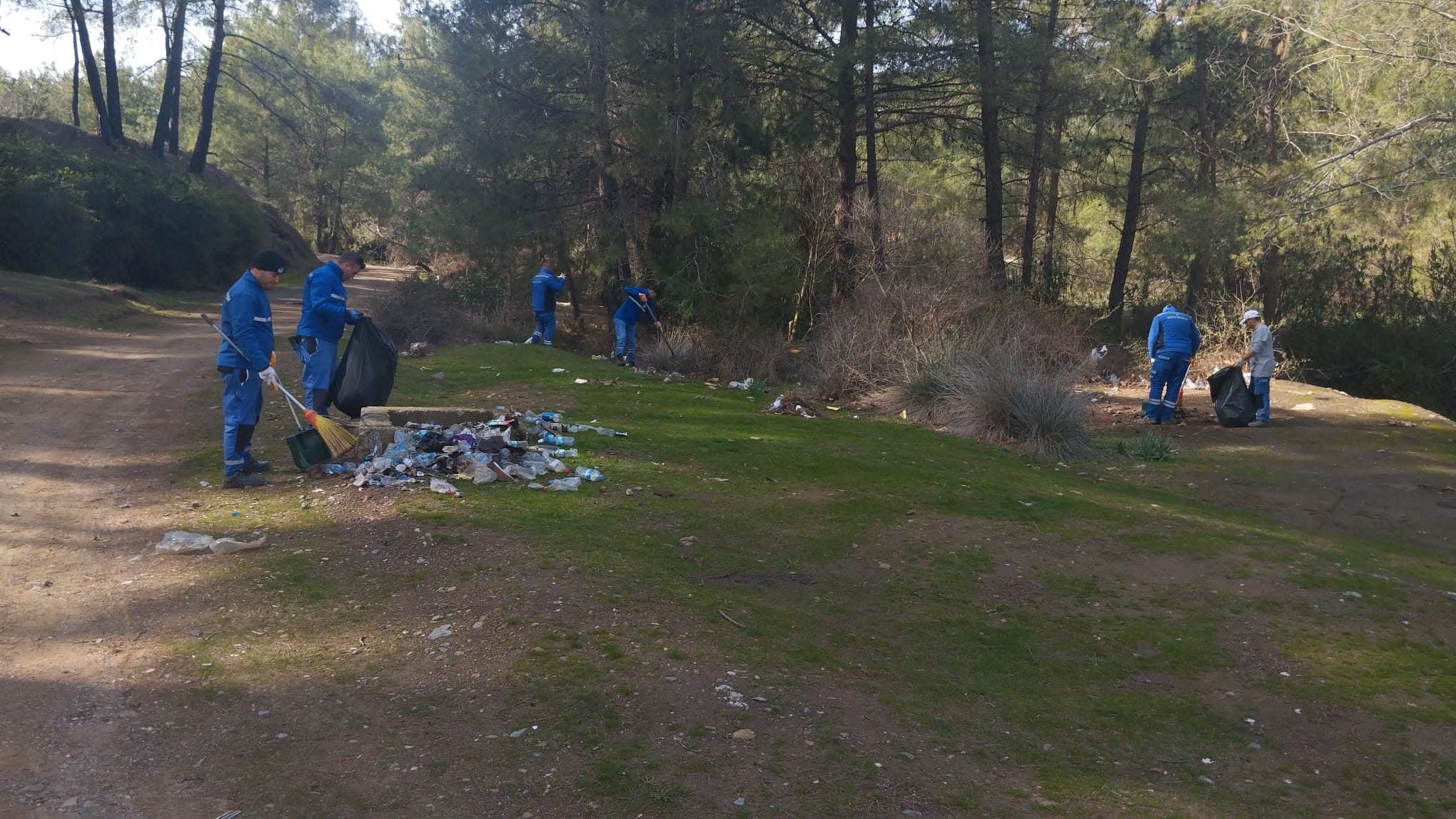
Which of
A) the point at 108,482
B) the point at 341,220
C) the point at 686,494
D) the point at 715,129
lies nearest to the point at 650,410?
the point at 686,494

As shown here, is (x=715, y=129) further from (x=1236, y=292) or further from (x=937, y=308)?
(x=1236, y=292)

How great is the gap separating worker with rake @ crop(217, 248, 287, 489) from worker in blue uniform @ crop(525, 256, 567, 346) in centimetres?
1139

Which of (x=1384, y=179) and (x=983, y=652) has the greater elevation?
(x=1384, y=179)

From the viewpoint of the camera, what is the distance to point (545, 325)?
19984 millimetres

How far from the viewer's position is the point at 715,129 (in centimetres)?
2086

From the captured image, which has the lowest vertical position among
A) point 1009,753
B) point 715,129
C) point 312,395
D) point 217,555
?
point 1009,753

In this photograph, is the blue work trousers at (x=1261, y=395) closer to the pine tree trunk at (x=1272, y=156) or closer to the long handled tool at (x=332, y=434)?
the pine tree trunk at (x=1272, y=156)

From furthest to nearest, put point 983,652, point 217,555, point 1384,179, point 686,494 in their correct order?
point 1384,179 → point 686,494 → point 217,555 → point 983,652

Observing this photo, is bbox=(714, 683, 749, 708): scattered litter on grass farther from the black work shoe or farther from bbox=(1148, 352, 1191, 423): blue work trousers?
bbox=(1148, 352, 1191, 423): blue work trousers

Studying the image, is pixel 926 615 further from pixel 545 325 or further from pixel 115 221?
pixel 115 221

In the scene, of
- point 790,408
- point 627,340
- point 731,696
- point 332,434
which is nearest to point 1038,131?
point 627,340

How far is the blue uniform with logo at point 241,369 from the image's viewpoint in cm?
798

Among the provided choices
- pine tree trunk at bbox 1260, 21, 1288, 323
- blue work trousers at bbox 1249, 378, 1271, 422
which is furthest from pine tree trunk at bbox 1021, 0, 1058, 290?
blue work trousers at bbox 1249, 378, 1271, 422

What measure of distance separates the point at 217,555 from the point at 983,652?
476 centimetres
